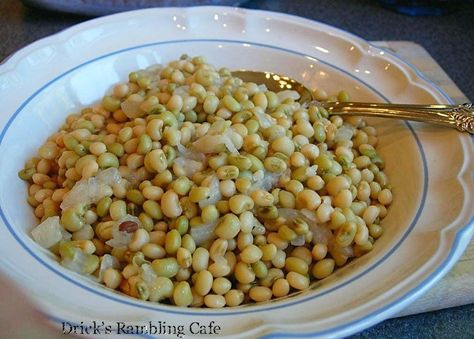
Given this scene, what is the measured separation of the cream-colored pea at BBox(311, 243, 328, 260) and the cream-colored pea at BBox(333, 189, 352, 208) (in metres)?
0.09

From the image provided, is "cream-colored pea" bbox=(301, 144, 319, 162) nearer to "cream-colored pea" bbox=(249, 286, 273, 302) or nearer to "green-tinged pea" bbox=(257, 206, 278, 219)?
"green-tinged pea" bbox=(257, 206, 278, 219)

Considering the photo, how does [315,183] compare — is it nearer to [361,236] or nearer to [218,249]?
[361,236]

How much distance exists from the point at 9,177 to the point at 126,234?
297 mm

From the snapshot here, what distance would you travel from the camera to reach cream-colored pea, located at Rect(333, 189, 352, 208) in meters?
1.04

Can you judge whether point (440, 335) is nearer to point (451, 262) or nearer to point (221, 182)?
point (451, 262)

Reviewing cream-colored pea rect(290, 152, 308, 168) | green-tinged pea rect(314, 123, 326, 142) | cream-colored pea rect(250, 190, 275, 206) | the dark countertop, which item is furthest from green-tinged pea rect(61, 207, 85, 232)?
the dark countertop

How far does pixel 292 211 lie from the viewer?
40.5 inches

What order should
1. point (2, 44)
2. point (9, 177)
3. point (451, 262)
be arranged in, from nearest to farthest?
point (451, 262), point (9, 177), point (2, 44)

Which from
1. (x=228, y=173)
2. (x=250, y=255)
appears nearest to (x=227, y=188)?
(x=228, y=173)

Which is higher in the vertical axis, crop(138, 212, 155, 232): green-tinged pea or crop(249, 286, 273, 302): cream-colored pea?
crop(138, 212, 155, 232): green-tinged pea

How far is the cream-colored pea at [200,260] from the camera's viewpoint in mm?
944

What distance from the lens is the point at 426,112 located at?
118 cm

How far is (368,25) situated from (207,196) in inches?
56.1

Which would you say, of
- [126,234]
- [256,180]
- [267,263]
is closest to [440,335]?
[267,263]
